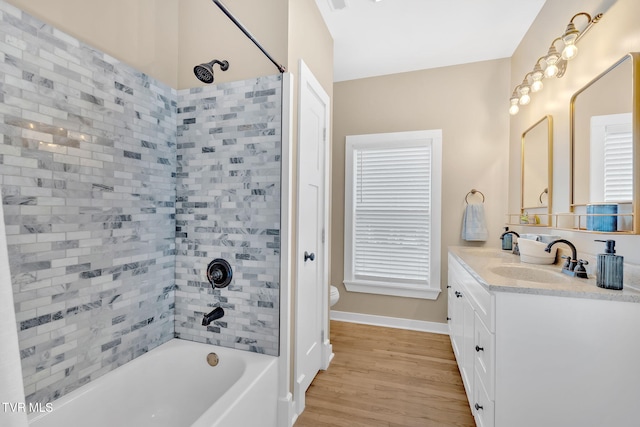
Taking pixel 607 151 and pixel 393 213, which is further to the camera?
pixel 393 213

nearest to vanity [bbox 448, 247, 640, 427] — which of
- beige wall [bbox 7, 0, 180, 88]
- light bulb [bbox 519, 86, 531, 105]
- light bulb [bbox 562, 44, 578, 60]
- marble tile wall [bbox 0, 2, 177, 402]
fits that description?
light bulb [bbox 562, 44, 578, 60]

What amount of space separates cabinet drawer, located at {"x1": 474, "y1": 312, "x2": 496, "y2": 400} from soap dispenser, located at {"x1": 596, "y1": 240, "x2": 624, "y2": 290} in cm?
53

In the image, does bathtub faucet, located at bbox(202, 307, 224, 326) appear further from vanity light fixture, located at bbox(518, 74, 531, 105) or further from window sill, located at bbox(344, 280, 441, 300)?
vanity light fixture, located at bbox(518, 74, 531, 105)

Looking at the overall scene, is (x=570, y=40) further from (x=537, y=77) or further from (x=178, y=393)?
(x=178, y=393)

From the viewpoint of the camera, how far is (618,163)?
140 cm

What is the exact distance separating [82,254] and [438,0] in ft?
8.97

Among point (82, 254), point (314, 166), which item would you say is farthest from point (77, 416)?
point (314, 166)

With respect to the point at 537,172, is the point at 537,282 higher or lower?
lower

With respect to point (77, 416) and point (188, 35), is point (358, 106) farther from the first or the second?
point (77, 416)

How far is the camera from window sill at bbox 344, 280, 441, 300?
305cm

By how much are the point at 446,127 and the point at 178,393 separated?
10.4 feet

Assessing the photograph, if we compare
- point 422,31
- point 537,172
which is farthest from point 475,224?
point 422,31

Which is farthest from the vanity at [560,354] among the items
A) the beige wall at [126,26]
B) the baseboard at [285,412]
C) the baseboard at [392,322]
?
the beige wall at [126,26]

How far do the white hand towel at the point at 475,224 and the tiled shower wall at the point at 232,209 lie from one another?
2.09m
